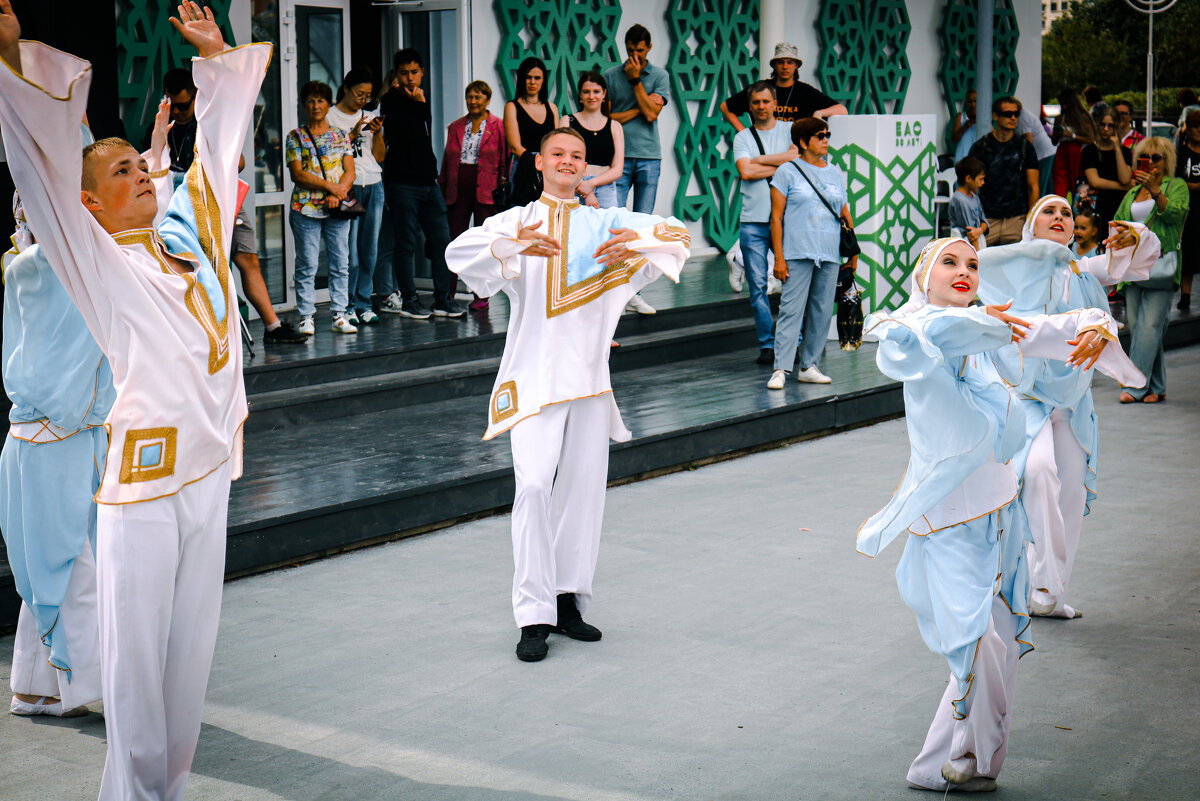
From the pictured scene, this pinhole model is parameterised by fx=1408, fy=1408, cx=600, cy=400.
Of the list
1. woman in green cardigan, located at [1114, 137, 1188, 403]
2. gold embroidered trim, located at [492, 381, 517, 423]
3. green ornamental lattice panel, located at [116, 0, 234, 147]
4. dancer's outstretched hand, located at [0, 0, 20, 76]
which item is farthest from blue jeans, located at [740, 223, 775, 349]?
dancer's outstretched hand, located at [0, 0, 20, 76]

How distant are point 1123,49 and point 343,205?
54446 millimetres

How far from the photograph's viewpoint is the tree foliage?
5675cm

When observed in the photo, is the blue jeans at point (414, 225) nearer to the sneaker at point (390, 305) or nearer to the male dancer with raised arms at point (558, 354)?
the sneaker at point (390, 305)

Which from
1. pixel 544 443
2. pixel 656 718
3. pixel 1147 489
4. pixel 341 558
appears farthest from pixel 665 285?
pixel 656 718

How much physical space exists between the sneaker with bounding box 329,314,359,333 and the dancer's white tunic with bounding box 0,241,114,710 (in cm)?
562

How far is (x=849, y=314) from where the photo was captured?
10320mm

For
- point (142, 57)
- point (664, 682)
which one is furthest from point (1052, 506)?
point (142, 57)

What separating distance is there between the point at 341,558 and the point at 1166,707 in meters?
3.65

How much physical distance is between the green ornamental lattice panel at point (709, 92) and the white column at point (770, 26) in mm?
216

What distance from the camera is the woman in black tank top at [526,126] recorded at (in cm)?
1040

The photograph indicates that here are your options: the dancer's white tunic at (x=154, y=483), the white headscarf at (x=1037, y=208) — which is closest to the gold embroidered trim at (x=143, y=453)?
the dancer's white tunic at (x=154, y=483)

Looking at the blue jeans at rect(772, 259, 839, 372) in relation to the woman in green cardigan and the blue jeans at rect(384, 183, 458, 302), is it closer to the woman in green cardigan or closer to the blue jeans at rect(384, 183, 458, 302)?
the woman in green cardigan

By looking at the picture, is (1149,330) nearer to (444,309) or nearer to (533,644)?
(444,309)

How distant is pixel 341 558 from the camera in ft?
21.6
